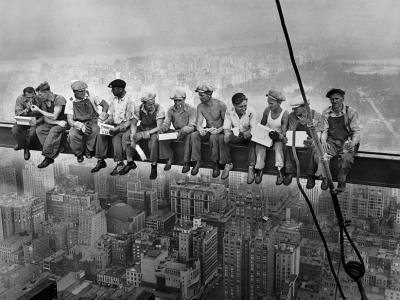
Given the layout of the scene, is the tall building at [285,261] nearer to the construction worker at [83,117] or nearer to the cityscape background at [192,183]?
the cityscape background at [192,183]

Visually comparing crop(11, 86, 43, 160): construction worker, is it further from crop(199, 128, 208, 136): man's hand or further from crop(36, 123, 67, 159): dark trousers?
crop(199, 128, 208, 136): man's hand

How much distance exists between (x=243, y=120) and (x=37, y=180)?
3367 mm

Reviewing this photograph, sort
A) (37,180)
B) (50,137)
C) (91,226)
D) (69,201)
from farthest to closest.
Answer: (37,180)
(69,201)
(91,226)
(50,137)

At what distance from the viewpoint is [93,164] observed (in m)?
6.27

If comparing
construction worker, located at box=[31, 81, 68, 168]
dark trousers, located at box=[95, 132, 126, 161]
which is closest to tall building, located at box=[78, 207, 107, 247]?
construction worker, located at box=[31, 81, 68, 168]

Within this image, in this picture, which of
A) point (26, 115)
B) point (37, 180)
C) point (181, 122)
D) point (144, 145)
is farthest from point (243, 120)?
point (37, 180)

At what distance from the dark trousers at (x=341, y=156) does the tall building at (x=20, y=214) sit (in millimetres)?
4122

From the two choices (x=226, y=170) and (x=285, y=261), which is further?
(x=285, y=261)

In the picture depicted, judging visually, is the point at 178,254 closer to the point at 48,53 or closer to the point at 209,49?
the point at 209,49

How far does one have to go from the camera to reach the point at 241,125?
473cm

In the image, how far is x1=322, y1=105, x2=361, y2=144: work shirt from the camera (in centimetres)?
441

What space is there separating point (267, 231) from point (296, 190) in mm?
585

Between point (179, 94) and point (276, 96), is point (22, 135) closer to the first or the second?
point (179, 94)

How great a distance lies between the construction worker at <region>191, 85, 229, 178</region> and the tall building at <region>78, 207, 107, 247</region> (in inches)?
81.5
